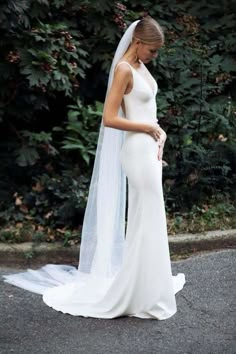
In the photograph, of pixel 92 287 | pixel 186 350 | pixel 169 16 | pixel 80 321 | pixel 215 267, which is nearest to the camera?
pixel 186 350

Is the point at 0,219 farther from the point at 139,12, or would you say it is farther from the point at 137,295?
the point at 139,12

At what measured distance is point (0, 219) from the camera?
7.36m

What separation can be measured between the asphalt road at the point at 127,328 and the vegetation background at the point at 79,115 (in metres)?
1.29

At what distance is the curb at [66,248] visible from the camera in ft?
22.3

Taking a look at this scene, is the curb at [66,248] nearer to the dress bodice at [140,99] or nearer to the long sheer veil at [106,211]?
the long sheer veil at [106,211]

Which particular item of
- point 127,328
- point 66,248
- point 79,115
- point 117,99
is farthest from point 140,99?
point 79,115

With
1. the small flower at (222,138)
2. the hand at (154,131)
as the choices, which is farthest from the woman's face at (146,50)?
the small flower at (222,138)

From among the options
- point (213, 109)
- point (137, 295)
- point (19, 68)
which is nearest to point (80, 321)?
point (137, 295)

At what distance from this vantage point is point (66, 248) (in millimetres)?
6895

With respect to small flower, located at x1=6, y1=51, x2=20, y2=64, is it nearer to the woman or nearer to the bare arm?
the woman

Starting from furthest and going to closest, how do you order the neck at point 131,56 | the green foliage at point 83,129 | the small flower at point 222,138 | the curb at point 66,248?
the small flower at point 222,138 → the green foliage at point 83,129 → the curb at point 66,248 → the neck at point 131,56

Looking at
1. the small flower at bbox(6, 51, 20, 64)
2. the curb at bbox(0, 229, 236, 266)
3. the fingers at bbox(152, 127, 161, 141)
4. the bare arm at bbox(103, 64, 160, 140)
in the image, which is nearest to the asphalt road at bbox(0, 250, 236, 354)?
the curb at bbox(0, 229, 236, 266)

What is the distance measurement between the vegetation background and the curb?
11 centimetres

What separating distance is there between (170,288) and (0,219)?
2371 mm
